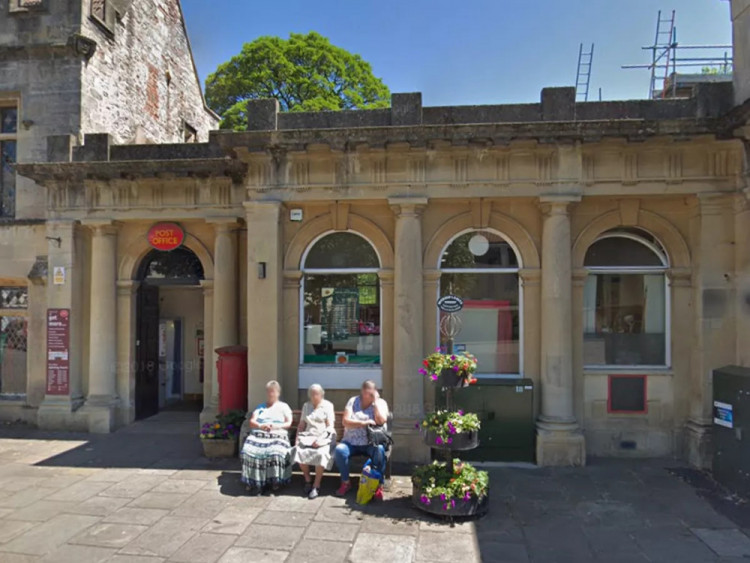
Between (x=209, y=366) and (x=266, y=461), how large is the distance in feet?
12.4

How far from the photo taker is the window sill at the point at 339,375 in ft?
26.7

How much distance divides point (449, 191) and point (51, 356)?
8042 millimetres

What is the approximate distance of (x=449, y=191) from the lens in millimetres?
7719

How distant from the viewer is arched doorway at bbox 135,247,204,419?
33.2 feet

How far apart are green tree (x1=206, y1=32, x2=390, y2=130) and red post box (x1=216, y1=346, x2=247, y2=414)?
14794mm

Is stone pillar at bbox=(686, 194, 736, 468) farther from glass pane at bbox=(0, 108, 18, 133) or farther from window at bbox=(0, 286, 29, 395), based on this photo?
glass pane at bbox=(0, 108, 18, 133)

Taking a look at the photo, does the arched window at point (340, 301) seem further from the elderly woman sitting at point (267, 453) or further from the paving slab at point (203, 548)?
the paving slab at point (203, 548)

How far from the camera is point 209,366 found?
9.54 metres

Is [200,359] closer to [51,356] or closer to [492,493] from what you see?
[51,356]

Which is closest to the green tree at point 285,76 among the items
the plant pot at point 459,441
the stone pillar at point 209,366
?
the stone pillar at point 209,366

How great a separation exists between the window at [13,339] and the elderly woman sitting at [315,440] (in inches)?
287

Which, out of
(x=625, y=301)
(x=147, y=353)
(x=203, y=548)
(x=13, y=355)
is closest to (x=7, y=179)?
(x=13, y=355)

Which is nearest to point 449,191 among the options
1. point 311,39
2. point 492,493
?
point 492,493

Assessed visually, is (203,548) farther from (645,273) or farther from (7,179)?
(7,179)
